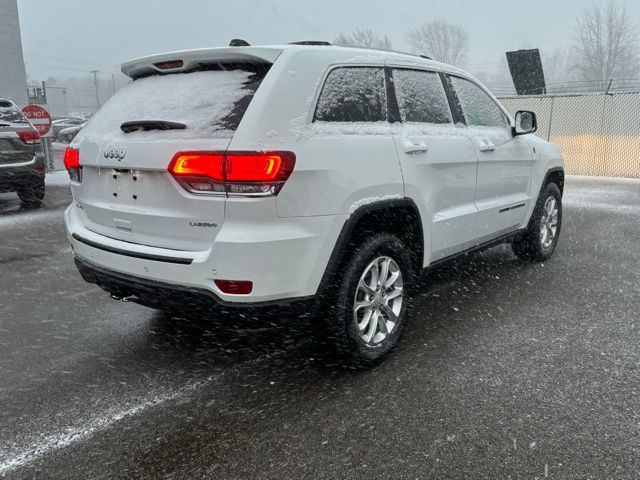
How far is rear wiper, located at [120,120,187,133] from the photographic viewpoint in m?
2.87

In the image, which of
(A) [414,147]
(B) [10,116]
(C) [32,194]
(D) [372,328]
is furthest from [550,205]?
(C) [32,194]

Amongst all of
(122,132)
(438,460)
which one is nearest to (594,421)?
(438,460)

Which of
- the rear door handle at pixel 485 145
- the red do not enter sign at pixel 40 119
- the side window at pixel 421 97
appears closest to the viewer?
the side window at pixel 421 97

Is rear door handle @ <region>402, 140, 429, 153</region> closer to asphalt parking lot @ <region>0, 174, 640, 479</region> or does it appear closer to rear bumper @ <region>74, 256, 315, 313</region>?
rear bumper @ <region>74, 256, 315, 313</region>

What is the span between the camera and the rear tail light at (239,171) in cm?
263

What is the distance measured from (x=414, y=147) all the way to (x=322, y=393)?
1572mm

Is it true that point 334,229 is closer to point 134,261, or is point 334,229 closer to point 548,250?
point 134,261

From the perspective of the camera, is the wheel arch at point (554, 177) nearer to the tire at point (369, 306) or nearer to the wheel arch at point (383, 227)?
the wheel arch at point (383, 227)

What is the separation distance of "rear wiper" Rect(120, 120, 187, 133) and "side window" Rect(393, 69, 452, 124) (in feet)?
4.66

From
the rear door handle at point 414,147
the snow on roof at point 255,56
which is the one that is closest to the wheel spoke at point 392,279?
the rear door handle at point 414,147

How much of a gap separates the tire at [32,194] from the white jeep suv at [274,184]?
647cm

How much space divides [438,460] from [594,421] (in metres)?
0.87

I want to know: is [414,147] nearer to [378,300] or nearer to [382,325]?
[378,300]

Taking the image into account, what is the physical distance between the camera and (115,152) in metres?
3.06
